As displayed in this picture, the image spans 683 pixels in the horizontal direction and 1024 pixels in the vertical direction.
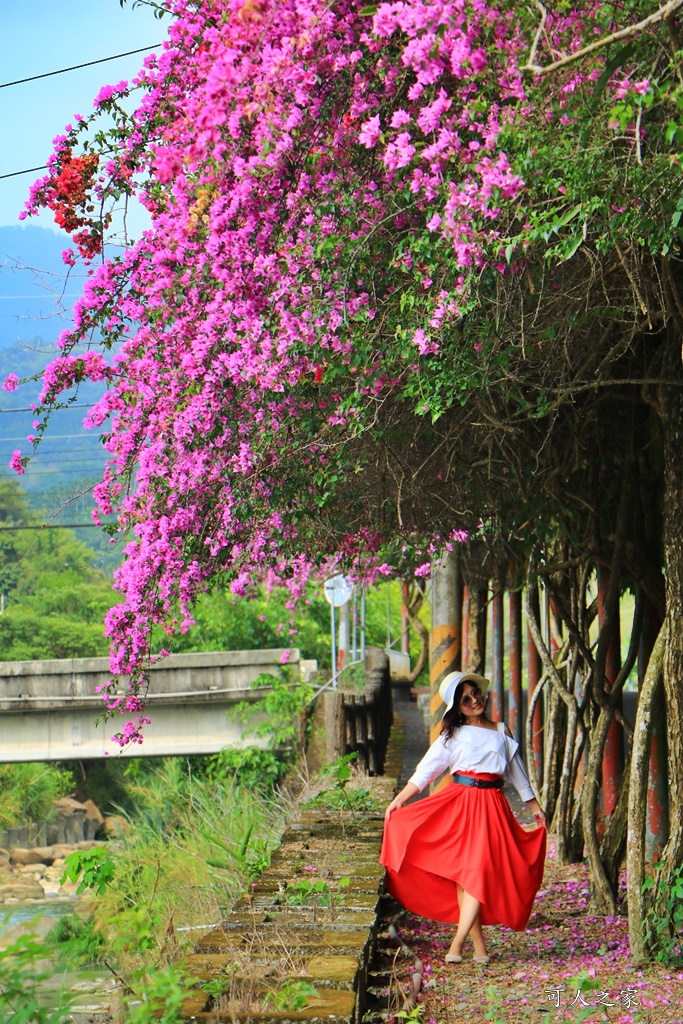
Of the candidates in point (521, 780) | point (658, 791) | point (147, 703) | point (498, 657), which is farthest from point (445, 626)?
point (147, 703)

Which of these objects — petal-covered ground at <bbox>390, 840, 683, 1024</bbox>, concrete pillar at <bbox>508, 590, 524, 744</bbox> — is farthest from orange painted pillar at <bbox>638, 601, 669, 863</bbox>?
concrete pillar at <bbox>508, 590, 524, 744</bbox>

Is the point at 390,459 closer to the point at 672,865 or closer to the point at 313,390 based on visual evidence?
the point at 313,390

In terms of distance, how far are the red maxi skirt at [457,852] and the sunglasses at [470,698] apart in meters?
0.35

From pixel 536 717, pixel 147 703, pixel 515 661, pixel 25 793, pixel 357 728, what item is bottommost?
pixel 25 793

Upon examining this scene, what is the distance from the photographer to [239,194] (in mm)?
4816

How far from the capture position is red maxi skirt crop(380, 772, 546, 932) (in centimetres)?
598

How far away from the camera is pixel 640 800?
229 inches

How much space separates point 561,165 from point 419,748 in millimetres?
14843

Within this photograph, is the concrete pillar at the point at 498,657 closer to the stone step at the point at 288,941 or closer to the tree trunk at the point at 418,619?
the tree trunk at the point at 418,619

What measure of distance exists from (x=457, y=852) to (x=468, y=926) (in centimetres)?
37

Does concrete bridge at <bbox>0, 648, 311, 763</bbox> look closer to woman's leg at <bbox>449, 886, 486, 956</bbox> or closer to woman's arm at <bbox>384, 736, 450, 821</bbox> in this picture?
woman's arm at <bbox>384, 736, 450, 821</bbox>

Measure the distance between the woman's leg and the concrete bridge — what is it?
50.7 feet

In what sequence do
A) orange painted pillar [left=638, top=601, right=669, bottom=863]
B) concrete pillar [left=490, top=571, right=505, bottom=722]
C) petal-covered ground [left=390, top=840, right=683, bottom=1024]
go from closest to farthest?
petal-covered ground [left=390, top=840, right=683, bottom=1024]
orange painted pillar [left=638, top=601, right=669, bottom=863]
concrete pillar [left=490, top=571, right=505, bottom=722]

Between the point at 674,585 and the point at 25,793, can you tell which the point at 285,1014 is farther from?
the point at 25,793
